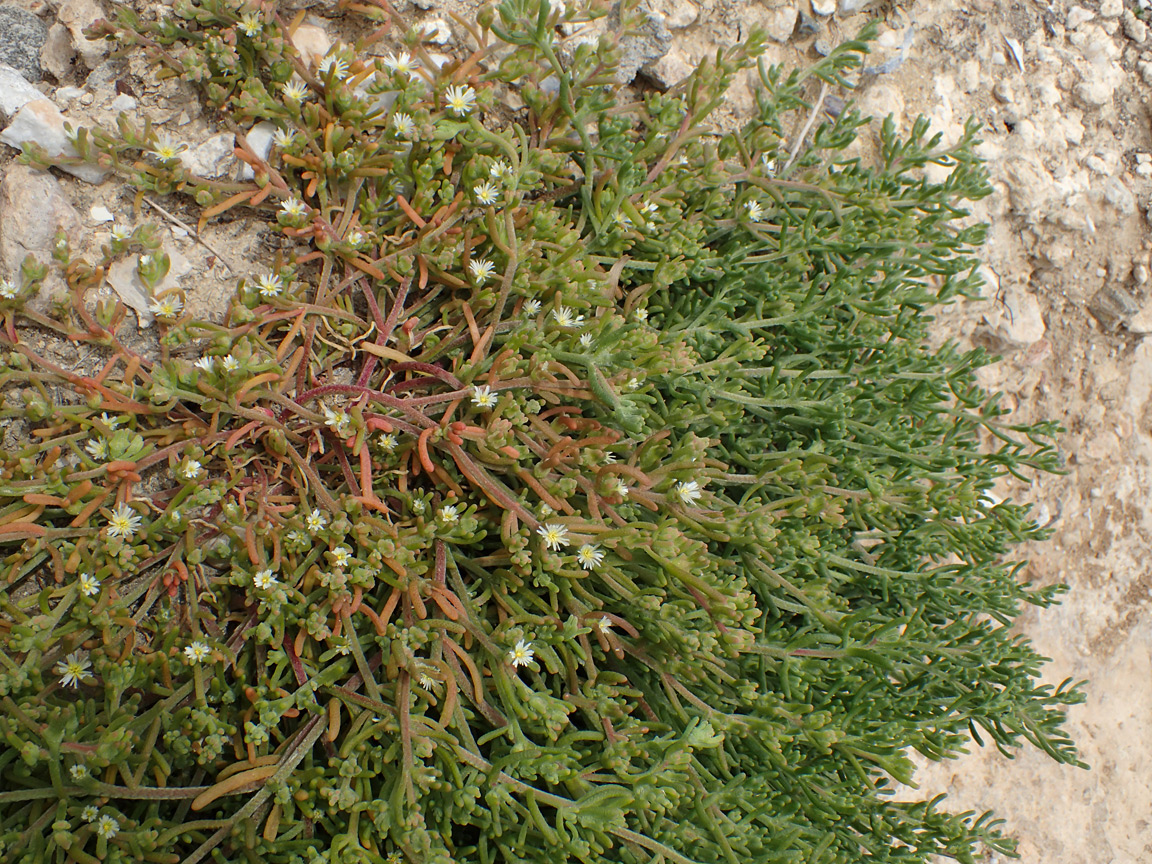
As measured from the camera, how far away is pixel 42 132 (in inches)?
92.0

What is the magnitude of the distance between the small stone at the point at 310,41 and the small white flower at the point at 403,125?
37 centimetres

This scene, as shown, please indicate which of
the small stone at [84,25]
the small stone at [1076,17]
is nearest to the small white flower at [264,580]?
the small stone at [84,25]

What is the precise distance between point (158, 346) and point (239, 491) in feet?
1.70

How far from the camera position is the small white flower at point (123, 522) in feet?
6.72

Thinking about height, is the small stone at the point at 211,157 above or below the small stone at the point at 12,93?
above

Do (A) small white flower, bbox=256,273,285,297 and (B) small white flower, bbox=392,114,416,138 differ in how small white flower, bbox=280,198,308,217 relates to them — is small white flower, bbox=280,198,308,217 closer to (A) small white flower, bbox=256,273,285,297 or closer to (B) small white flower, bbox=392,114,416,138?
(A) small white flower, bbox=256,273,285,297

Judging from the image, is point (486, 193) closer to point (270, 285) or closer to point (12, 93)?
point (270, 285)

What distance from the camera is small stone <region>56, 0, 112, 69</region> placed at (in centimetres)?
247

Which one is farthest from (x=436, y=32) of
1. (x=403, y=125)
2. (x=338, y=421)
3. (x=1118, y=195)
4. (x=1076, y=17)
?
(x=1118, y=195)

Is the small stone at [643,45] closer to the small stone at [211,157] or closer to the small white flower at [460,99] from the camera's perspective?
the small white flower at [460,99]

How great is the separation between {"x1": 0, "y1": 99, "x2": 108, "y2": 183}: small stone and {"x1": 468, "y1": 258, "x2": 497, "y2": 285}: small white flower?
42.7 inches

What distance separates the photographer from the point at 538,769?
85.5 inches

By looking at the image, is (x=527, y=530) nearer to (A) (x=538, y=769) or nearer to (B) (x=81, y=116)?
(A) (x=538, y=769)

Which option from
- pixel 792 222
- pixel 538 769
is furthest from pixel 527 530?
pixel 792 222
